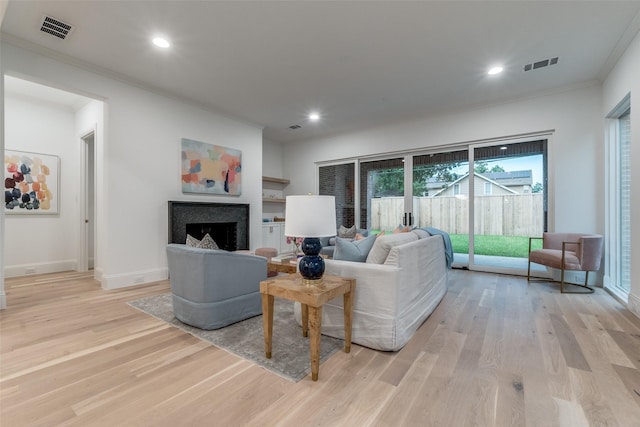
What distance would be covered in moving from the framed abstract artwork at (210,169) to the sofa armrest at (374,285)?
337 cm

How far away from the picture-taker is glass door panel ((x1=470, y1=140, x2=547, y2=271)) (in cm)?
439

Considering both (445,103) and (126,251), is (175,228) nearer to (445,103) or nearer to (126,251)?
(126,251)

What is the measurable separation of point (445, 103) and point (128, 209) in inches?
200

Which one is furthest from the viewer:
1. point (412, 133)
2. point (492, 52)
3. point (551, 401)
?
point (412, 133)

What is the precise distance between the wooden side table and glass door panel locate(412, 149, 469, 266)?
3.71m

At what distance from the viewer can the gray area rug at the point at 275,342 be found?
6.13 ft

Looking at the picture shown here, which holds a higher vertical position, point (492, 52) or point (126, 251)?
point (492, 52)

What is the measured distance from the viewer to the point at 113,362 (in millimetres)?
1909

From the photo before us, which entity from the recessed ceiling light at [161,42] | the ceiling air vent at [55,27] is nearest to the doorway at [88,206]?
the ceiling air vent at [55,27]

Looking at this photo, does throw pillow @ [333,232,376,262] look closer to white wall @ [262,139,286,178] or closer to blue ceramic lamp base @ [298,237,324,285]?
blue ceramic lamp base @ [298,237,324,285]

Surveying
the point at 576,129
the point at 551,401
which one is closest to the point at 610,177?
the point at 576,129

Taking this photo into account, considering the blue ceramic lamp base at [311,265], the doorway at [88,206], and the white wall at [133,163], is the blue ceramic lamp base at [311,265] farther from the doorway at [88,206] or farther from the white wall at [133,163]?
the doorway at [88,206]

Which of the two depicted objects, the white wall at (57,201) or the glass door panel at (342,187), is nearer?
the white wall at (57,201)

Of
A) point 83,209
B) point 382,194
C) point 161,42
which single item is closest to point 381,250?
point 161,42
